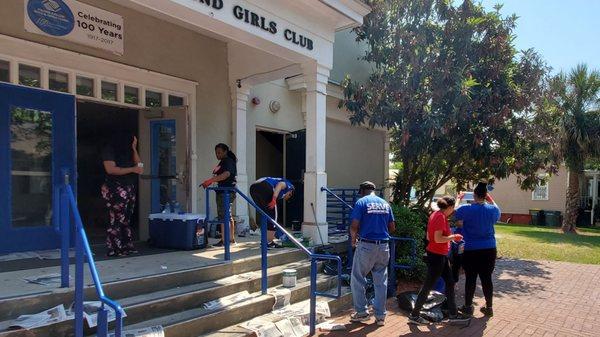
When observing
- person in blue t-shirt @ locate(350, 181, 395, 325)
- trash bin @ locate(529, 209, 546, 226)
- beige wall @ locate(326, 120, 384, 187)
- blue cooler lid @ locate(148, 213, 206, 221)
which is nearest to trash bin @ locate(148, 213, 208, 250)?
blue cooler lid @ locate(148, 213, 206, 221)

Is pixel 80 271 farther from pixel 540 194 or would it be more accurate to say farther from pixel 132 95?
pixel 540 194

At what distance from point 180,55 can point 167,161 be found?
5.92 ft

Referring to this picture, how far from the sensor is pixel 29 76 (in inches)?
231

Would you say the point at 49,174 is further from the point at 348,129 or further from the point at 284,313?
the point at 348,129

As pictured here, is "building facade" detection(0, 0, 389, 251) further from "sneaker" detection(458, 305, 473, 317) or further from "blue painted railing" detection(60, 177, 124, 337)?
"sneaker" detection(458, 305, 473, 317)

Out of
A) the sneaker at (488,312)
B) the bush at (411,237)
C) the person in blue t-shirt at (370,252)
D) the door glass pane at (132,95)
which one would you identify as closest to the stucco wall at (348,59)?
the bush at (411,237)

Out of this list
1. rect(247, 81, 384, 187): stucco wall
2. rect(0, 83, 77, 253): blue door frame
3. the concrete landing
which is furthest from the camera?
rect(247, 81, 384, 187): stucco wall

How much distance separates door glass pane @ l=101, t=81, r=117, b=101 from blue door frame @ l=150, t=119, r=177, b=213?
2.46ft

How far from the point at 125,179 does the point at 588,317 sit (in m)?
6.56

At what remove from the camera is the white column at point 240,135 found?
28.4ft

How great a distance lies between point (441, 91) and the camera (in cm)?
873

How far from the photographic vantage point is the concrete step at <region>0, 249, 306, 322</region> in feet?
12.5

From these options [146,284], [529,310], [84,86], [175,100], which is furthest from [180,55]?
[529,310]

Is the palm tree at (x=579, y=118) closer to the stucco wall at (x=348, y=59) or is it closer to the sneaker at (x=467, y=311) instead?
the stucco wall at (x=348, y=59)
